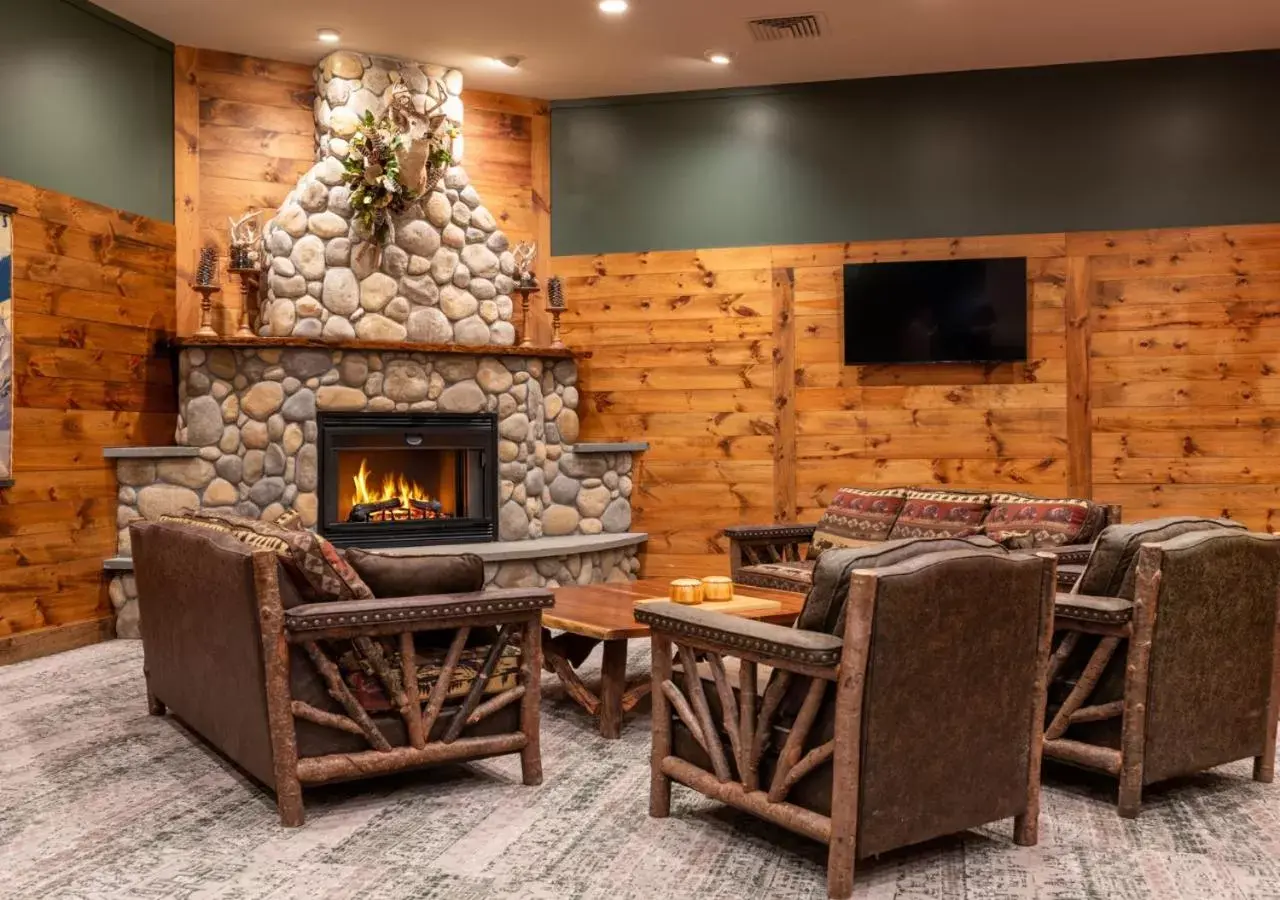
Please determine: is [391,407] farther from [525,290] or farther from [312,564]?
[312,564]

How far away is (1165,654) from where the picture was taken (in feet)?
10.8

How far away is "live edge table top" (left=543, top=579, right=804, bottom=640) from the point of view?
162 inches

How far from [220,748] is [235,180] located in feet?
14.9

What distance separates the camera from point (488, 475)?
743 cm

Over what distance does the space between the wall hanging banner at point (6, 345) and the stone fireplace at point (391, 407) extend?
640 mm

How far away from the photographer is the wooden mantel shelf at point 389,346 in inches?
259

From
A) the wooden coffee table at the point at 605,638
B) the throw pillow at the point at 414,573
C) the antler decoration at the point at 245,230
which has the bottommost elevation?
the wooden coffee table at the point at 605,638

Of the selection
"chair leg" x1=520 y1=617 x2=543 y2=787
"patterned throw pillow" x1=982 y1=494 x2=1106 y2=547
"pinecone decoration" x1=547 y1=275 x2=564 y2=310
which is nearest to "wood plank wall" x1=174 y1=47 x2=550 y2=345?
"pinecone decoration" x1=547 y1=275 x2=564 y2=310

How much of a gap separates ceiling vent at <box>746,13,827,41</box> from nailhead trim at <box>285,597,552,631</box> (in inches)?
169

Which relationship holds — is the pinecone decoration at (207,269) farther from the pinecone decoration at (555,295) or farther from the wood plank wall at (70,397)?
the pinecone decoration at (555,295)

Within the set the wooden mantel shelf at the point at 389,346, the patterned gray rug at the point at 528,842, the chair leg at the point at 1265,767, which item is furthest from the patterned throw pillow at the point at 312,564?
the wooden mantel shelf at the point at 389,346

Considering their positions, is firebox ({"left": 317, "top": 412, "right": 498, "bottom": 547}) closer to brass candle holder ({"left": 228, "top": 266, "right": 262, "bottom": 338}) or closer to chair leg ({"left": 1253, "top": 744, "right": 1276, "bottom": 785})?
brass candle holder ({"left": 228, "top": 266, "right": 262, "bottom": 338})

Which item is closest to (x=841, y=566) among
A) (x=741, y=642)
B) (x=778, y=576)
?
(x=741, y=642)

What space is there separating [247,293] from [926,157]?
441cm
